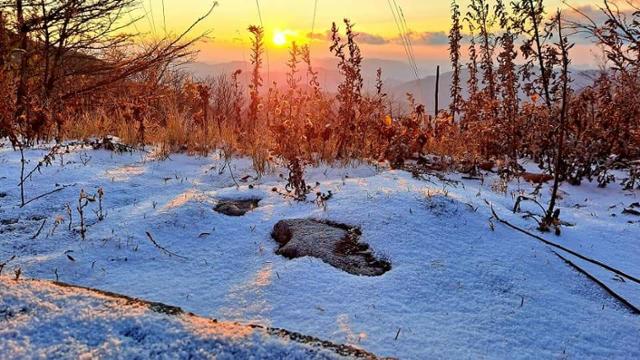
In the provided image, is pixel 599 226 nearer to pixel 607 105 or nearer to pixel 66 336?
pixel 607 105

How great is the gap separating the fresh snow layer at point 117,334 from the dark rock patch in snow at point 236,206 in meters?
1.48

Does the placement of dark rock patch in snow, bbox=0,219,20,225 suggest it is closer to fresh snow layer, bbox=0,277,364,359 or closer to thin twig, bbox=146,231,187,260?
thin twig, bbox=146,231,187,260

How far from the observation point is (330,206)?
2.75 meters

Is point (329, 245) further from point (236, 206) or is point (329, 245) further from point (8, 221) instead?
point (8, 221)

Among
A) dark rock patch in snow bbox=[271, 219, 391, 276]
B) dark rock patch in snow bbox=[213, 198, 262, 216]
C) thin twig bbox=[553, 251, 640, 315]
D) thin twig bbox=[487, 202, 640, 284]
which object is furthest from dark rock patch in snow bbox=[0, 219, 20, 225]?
thin twig bbox=[553, 251, 640, 315]

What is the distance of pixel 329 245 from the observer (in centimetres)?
227

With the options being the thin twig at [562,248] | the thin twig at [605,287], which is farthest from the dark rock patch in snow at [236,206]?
the thin twig at [605,287]

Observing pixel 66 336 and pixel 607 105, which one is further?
pixel 607 105

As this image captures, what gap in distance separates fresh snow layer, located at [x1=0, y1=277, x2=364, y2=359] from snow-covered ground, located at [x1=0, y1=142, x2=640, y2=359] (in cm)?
46

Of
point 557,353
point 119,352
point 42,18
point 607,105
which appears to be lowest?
Answer: point 557,353

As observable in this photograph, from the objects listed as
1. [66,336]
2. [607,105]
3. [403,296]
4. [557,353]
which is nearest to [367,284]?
[403,296]

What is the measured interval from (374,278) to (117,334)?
105cm

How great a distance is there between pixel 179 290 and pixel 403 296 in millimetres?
832

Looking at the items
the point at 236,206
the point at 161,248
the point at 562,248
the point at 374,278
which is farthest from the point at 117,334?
the point at 562,248
